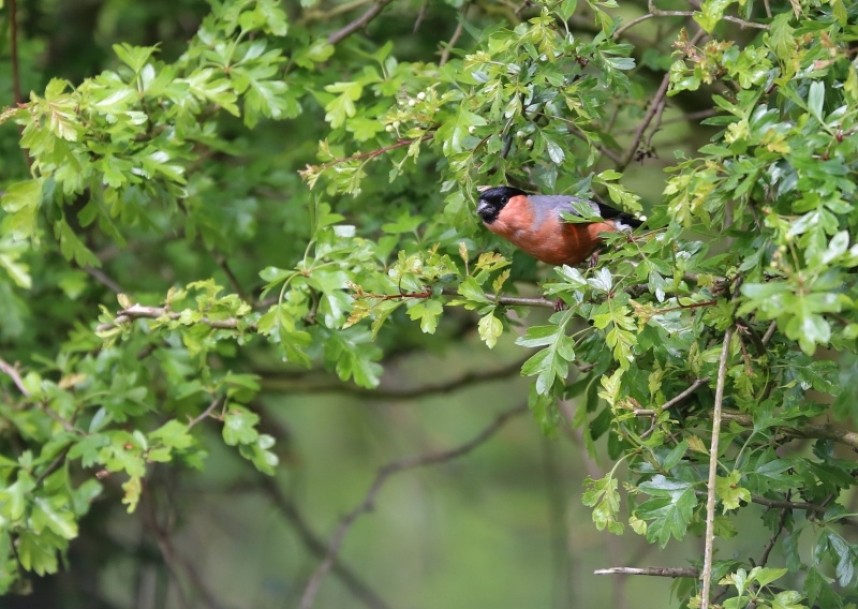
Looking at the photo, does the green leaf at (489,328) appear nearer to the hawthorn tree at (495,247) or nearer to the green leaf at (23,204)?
the hawthorn tree at (495,247)

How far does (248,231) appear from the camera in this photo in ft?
11.5

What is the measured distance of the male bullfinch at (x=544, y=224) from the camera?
254 cm

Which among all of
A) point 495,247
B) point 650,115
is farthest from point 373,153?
point 650,115

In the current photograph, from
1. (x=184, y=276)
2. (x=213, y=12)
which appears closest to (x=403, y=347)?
(x=184, y=276)

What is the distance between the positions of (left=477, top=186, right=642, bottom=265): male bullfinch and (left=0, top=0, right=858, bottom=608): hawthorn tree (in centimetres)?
5

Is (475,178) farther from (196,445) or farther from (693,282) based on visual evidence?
(196,445)

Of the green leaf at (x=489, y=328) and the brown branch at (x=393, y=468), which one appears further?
the brown branch at (x=393, y=468)

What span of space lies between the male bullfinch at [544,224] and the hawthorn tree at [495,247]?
5 centimetres

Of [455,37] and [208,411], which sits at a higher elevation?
[455,37]

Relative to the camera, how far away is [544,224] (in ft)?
8.84

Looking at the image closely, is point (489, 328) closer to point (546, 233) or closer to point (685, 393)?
point (685, 393)

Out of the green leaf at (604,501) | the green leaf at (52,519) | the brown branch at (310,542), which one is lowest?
the brown branch at (310,542)

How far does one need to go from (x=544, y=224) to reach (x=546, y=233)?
0.11ft

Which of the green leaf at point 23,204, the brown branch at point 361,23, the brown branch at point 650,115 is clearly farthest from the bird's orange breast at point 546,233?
the green leaf at point 23,204
